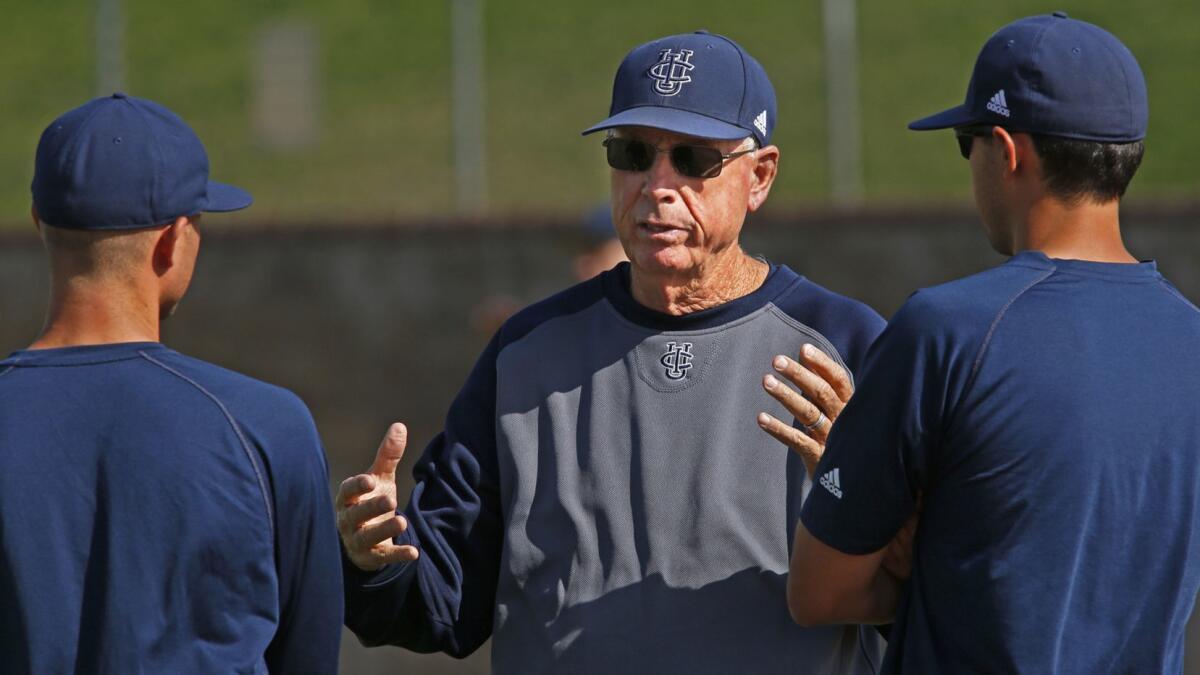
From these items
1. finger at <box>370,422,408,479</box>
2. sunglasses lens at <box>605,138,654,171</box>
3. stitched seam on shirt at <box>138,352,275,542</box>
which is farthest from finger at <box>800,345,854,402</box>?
stitched seam on shirt at <box>138,352,275,542</box>

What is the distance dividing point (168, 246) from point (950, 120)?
1293mm

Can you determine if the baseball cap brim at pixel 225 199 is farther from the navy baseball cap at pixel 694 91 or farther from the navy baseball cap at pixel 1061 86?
the navy baseball cap at pixel 1061 86

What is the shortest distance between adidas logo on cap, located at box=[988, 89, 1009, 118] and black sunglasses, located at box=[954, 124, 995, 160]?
3 centimetres

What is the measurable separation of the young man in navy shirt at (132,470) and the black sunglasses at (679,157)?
0.92 meters

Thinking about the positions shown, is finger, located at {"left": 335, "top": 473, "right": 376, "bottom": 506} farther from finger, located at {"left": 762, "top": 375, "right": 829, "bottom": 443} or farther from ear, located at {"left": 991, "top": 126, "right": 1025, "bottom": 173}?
ear, located at {"left": 991, "top": 126, "right": 1025, "bottom": 173}

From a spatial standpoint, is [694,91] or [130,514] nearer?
[130,514]

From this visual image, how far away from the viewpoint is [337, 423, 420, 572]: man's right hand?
281 cm

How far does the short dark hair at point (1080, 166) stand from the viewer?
2.46 metres

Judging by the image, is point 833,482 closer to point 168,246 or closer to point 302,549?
point 302,549

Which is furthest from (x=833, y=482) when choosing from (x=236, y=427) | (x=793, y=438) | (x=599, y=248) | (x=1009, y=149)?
(x=599, y=248)

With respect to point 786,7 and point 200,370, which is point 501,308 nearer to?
point 786,7

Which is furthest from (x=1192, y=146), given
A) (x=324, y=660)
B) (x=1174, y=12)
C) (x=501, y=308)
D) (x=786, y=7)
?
(x=324, y=660)

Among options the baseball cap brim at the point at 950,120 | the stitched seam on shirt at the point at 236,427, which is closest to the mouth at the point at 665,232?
the baseball cap brim at the point at 950,120

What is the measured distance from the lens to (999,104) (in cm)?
249
